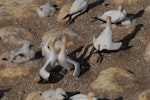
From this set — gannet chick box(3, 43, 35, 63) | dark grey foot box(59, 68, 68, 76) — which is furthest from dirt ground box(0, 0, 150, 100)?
gannet chick box(3, 43, 35, 63)

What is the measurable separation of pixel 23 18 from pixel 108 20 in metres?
3.82

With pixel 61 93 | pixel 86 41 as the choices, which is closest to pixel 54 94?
pixel 61 93

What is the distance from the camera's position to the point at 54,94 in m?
12.4

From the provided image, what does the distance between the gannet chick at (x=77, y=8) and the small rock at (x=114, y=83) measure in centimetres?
377

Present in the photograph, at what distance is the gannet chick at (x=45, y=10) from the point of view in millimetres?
17297

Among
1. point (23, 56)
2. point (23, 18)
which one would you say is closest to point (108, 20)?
point (23, 56)

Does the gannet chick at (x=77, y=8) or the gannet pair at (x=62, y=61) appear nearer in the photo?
the gannet pair at (x=62, y=61)

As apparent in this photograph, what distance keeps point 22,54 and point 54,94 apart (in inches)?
99.4

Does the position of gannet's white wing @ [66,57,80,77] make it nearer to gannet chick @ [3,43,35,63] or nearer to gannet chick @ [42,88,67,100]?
gannet chick @ [42,88,67,100]

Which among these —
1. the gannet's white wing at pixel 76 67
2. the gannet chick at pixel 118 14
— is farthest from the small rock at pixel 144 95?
the gannet chick at pixel 118 14

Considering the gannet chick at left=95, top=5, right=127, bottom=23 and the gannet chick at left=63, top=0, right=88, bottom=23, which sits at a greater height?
the gannet chick at left=63, top=0, right=88, bottom=23

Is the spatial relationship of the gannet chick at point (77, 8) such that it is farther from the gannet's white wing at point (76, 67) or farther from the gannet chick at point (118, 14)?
the gannet's white wing at point (76, 67)

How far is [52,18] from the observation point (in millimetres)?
17266

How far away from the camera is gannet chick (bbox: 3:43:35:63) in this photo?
14.4 metres
